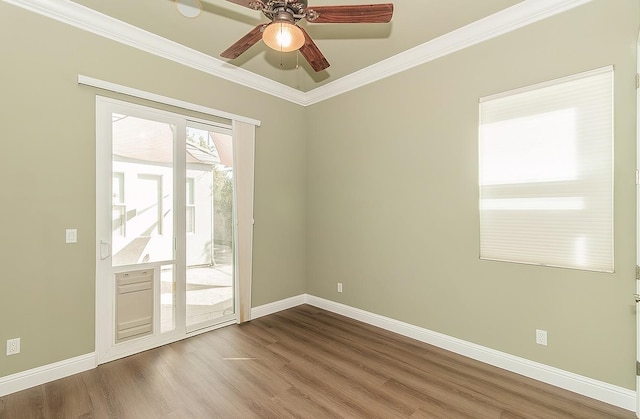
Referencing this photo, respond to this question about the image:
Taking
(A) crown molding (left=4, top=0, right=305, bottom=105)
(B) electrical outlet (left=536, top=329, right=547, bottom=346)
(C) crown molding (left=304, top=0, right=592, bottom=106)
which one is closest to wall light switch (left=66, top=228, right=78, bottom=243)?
(A) crown molding (left=4, top=0, right=305, bottom=105)

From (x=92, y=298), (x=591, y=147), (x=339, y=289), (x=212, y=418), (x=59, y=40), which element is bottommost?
(x=212, y=418)

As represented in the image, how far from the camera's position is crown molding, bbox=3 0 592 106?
2.41 metres

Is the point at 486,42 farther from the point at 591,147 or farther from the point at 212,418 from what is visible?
the point at 212,418

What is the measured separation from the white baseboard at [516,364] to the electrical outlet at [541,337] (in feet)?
0.61

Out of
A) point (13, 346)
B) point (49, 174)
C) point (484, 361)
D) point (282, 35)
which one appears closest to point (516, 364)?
point (484, 361)

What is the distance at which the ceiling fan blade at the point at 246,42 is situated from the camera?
187 cm

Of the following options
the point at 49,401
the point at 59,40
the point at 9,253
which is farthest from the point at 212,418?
the point at 59,40

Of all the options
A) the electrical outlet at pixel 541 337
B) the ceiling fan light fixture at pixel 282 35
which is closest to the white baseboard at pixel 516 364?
the electrical outlet at pixel 541 337

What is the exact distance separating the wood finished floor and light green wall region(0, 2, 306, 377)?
46 centimetres

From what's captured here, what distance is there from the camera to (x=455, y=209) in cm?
292

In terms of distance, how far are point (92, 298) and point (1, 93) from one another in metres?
1.81

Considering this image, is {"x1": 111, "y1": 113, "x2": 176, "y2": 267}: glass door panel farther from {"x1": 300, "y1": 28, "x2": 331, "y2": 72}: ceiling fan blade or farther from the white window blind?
the white window blind

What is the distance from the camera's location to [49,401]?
2191 mm

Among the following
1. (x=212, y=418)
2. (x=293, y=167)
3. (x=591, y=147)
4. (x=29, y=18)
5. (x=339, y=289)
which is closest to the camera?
(x=212, y=418)
